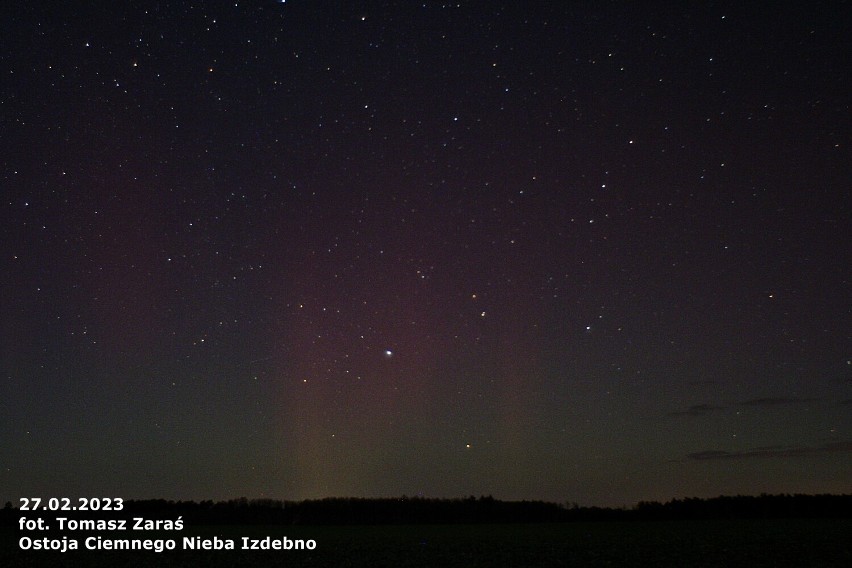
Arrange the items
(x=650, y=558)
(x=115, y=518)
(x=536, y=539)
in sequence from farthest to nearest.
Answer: (x=115, y=518) < (x=536, y=539) < (x=650, y=558)

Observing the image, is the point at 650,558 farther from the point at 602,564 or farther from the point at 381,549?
the point at 381,549

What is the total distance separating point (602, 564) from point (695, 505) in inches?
1641

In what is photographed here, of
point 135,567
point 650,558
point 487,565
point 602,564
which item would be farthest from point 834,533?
point 135,567

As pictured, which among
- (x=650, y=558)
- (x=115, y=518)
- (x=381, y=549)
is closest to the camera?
(x=650, y=558)

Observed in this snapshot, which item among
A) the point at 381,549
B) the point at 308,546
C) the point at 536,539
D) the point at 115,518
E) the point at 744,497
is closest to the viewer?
the point at 381,549

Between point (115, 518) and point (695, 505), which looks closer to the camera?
point (115, 518)

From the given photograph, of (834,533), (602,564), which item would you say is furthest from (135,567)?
Answer: (834,533)

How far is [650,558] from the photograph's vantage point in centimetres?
2283

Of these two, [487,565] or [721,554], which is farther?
[721,554]

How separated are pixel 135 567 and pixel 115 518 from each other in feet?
53.0

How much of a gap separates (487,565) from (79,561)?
41.9 feet

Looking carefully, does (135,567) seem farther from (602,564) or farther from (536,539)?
(536,539)

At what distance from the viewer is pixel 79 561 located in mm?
23438

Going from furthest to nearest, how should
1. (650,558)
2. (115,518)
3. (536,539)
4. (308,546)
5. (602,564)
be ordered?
(115,518) → (536,539) → (308,546) → (650,558) → (602,564)
